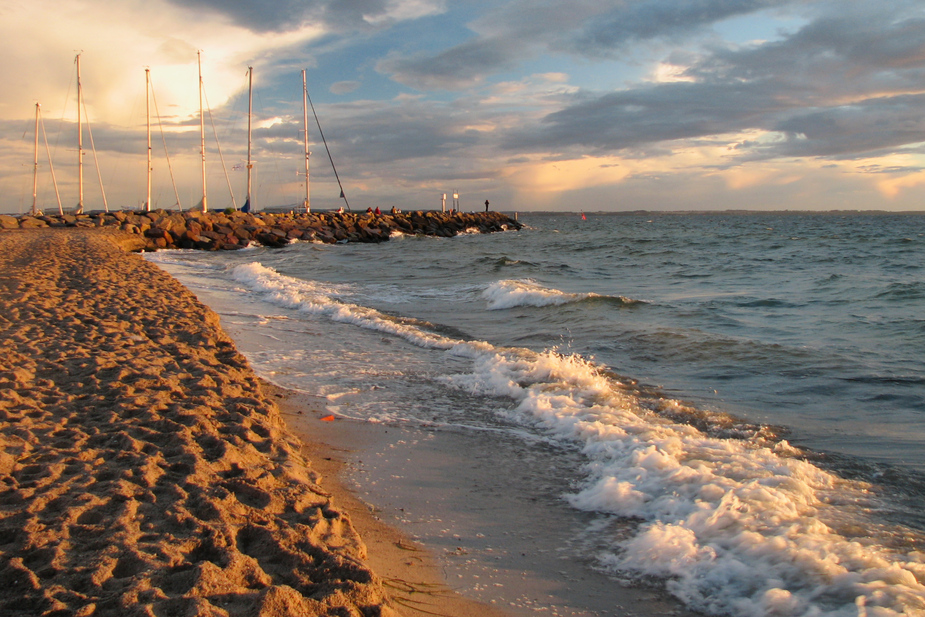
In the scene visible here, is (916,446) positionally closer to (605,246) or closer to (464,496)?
(464,496)

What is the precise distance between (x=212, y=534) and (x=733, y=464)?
3.37 metres

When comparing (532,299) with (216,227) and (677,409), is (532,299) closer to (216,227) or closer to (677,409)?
(677,409)

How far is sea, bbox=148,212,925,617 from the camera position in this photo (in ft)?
10.1

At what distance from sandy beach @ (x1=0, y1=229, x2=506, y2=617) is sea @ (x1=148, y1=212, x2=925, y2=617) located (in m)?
1.10

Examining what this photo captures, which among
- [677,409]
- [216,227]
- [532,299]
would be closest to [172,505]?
[677,409]

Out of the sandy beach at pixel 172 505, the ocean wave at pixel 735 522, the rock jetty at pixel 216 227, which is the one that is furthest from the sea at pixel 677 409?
the rock jetty at pixel 216 227

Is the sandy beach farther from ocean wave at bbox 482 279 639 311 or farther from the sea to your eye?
ocean wave at bbox 482 279 639 311

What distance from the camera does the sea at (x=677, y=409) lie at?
3.06 meters

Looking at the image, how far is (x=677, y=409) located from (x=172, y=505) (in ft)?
Result: 14.5

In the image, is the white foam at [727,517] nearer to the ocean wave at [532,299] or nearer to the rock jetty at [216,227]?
the ocean wave at [532,299]

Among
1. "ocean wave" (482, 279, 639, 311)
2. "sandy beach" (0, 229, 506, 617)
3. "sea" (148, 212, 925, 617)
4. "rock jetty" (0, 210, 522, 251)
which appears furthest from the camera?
"rock jetty" (0, 210, 522, 251)

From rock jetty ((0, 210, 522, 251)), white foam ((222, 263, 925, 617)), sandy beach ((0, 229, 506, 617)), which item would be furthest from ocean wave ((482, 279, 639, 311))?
rock jetty ((0, 210, 522, 251))

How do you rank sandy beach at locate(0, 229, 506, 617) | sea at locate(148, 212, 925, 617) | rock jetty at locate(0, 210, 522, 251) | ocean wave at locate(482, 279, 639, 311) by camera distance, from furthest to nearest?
1. rock jetty at locate(0, 210, 522, 251)
2. ocean wave at locate(482, 279, 639, 311)
3. sea at locate(148, 212, 925, 617)
4. sandy beach at locate(0, 229, 506, 617)

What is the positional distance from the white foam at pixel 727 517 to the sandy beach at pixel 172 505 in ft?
3.67
